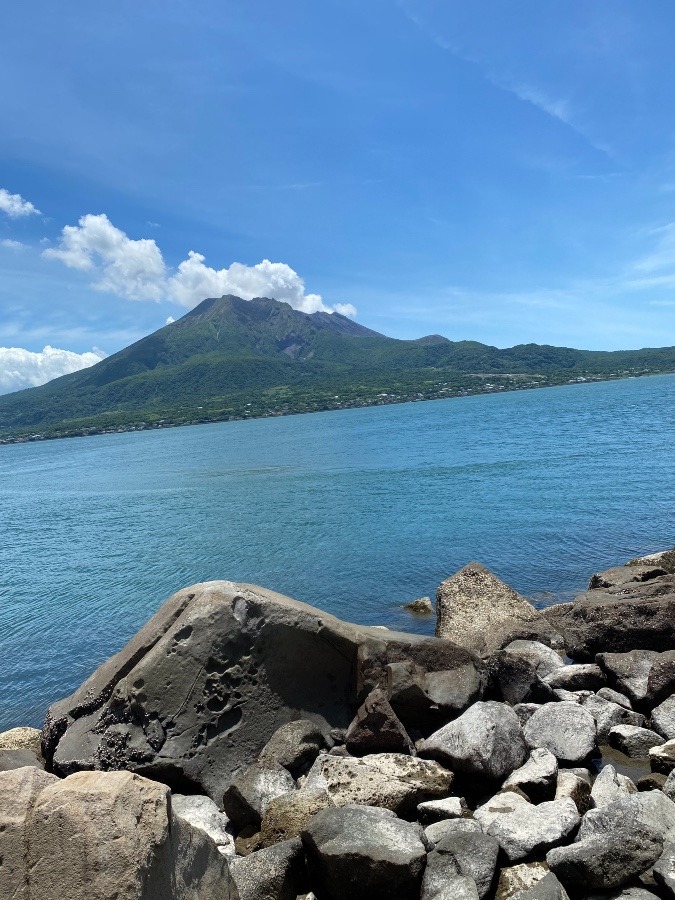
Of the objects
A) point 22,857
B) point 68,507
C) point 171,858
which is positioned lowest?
point 68,507

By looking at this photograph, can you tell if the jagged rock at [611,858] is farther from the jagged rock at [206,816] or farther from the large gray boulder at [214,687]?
the large gray boulder at [214,687]

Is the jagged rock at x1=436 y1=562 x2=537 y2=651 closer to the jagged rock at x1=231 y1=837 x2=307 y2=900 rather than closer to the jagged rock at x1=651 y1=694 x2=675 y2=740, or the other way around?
the jagged rock at x1=651 y1=694 x2=675 y2=740

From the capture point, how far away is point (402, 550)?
29.7 metres

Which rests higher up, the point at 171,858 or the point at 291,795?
the point at 171,858

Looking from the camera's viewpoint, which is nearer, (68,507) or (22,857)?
(22,857)

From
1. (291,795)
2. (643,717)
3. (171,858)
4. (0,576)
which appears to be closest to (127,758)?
(291,795)

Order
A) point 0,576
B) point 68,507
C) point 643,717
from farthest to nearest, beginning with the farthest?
1. point 68,507
2. point 0,576
3. point 643,717

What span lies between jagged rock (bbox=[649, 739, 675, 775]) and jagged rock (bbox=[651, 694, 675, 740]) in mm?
719

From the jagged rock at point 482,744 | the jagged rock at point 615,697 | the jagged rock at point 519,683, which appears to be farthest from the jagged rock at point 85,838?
the jagged rock at point 615,697

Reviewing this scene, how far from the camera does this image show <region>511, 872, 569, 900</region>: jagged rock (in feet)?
22.9

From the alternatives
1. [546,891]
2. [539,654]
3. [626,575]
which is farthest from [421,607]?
[546,891]

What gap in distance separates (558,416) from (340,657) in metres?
103

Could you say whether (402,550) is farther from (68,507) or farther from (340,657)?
(68,507)

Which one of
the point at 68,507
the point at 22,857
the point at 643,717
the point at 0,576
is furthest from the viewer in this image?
the point at 68,507
